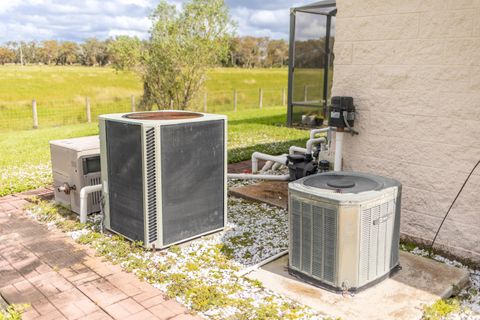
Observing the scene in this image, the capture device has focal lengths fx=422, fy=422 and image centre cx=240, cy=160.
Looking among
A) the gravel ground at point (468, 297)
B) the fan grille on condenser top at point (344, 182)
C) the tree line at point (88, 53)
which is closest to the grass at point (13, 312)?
the fan grille on condenser top at point (344, 182)

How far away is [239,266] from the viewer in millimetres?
3309

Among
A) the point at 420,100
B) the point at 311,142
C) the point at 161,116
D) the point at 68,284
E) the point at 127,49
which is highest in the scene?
the point at 127,49

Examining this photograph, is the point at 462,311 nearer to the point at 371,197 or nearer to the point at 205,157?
the point at 371,197

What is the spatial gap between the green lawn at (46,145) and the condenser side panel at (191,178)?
2971mm

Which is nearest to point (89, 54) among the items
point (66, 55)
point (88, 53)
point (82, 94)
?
point (88, 53)

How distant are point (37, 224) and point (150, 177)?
1.71m

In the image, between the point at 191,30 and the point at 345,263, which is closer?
the point at 345,263

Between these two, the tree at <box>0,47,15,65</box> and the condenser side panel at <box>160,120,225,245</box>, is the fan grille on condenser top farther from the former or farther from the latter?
the tree at <box>0,47,15,65</box>

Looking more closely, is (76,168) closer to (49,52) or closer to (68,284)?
(68,284)

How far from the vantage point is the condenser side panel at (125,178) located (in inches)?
133

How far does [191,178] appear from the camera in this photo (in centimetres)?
355

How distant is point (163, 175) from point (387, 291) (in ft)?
6.09

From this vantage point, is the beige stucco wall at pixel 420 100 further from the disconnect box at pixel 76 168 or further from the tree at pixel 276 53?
the tree at pixel 276 53

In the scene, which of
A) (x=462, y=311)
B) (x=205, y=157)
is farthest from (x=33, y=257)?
(x=462, y=311)
